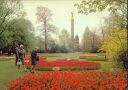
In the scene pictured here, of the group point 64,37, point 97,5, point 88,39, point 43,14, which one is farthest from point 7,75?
point 64,37

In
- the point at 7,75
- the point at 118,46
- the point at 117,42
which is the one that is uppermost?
the point at 117,42

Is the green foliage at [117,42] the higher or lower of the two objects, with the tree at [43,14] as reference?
lower

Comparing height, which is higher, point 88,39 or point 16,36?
point 88,39

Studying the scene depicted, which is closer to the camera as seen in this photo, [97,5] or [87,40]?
[97,5]

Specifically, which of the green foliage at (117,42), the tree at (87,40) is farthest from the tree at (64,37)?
the green foliage at (117,42)

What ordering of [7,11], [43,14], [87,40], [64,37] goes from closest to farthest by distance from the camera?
[7,11]
[43,14]
[87,40]
[64,37]

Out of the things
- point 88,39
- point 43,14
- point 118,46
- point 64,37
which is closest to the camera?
point 118,46

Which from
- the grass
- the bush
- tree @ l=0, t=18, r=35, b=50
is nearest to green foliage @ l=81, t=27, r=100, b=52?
tree @ l=0, t=18, r=35, b=50

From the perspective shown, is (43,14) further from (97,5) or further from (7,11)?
(97,5)

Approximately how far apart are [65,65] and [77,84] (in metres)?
14.7

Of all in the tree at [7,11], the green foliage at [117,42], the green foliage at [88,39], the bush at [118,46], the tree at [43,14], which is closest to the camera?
the bush at [118,46]

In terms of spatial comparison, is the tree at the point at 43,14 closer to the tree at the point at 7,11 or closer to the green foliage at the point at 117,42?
the tree at the point at 7,11

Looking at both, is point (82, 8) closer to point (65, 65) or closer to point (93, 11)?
point (93, 11)

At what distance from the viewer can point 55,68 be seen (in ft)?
86.2
